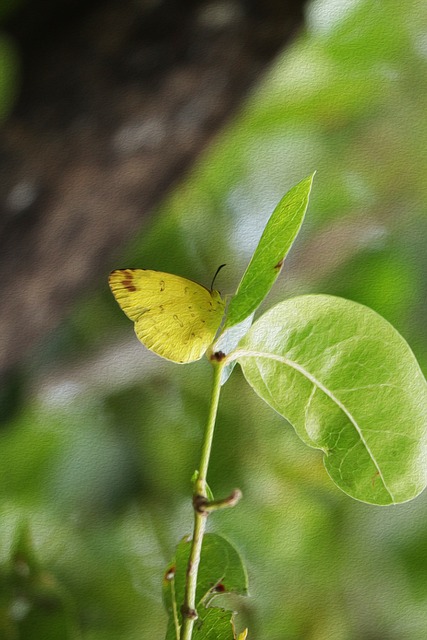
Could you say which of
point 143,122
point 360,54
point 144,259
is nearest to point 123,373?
point 144,259

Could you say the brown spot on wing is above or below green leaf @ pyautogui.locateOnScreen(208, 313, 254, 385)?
above

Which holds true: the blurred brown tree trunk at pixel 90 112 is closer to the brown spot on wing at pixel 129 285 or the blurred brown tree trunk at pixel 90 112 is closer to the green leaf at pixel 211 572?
the brown spot on wing at pixel 129 285

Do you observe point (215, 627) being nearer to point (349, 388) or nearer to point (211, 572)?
point (211, 572)

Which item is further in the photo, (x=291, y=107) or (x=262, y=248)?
(x=291, y=107)

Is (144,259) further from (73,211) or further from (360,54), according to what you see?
(360,54)

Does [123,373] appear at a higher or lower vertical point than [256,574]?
higher

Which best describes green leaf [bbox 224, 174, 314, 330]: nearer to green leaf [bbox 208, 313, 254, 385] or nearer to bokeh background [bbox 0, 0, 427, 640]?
green leaf [bbox 208, 313, 254, 385]

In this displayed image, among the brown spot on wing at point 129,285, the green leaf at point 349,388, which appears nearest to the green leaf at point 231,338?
the green leaf at point 349,388

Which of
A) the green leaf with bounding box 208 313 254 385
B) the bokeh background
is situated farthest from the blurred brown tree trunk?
the green leaf with bounding box 208 313 254 385
